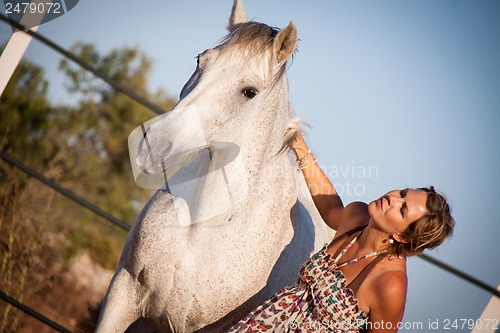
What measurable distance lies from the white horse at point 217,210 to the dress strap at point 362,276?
1.42 feet

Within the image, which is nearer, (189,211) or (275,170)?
(189,211)

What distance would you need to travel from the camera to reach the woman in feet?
6.53

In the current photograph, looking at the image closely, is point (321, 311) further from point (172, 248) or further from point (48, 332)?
point (48, 332)

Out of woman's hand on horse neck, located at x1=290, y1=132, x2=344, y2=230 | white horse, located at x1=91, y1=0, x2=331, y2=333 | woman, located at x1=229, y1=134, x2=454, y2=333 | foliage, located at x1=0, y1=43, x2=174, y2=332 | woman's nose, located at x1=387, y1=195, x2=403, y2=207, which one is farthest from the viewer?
foliage, located at x1=0, y1=43, x2=174, y2=332

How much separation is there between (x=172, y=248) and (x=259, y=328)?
0.42 meters

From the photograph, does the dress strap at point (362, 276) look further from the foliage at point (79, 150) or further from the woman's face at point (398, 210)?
the foliage at point (79, 150)

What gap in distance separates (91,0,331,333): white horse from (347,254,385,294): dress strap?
43 centimetres

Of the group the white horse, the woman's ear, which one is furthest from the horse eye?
the woman's ear

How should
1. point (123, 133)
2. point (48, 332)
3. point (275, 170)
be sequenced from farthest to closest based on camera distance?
1. point (123, 133)
2. point (48, 332)
3. point (275, 170)

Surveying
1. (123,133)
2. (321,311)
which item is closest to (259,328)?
(321,311)

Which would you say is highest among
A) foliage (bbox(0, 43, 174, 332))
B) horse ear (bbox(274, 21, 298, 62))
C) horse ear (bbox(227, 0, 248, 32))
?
horse ear (bbox(227, 0, 248, 32))

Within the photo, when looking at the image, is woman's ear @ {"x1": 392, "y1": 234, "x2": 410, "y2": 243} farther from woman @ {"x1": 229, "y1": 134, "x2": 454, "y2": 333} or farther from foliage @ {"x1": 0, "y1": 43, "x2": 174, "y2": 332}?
foliage @ {"x1": 0, "y1": 43, "x2": 174, "y2": 332}

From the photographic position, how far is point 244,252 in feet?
7.69

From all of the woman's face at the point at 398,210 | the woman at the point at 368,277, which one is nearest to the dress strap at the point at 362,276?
the woman at the point at 368,277
